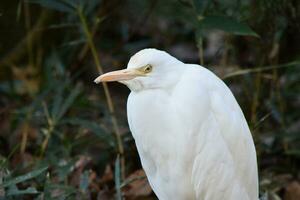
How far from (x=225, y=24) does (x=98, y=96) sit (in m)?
1.72

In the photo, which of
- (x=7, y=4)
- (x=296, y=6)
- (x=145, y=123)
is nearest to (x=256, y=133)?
(x=296, y=6)

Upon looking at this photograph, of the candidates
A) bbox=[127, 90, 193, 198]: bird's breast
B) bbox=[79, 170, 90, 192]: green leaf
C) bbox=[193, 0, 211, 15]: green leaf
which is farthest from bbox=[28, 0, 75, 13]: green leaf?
bbox=[127, 90, 193, 198]: bird's breast

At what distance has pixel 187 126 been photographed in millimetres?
2180

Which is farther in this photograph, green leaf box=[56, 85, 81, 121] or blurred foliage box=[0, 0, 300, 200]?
green leaf box=[56, 85, 81, 121]

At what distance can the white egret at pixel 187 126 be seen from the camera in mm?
2160

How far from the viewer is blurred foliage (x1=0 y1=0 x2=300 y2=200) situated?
303cm

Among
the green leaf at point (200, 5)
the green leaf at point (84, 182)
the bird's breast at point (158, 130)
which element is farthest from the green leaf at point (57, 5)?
the bird's breast at point (158, 130)

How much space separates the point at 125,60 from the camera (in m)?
4.53

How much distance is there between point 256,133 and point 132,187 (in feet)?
2.27

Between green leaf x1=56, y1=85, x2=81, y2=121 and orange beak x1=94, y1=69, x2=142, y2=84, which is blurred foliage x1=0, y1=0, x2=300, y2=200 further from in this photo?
orange beak x1=94, y1=69, x2=142, y2=84

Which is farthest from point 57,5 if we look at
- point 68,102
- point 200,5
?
point 200,5

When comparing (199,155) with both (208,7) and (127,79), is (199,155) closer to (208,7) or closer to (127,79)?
(127,79)

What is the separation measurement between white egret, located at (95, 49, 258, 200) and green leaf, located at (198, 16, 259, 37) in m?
0.69

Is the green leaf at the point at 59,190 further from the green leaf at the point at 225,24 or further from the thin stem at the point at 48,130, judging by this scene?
the green leaf at the point at 225,24
